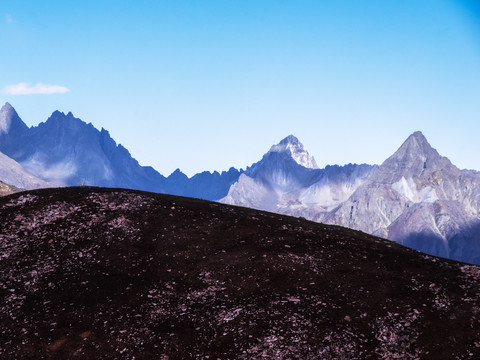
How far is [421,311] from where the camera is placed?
3359cm

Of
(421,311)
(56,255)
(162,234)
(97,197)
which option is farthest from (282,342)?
(97,197)

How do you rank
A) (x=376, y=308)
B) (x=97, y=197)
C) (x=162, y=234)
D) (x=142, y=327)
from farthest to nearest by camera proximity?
(x=97, y=197), (x=162, y=234), (x=376, y=308), (x=142, y=327)

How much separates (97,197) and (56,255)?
13.7 meters

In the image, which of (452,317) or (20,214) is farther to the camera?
(20,214)

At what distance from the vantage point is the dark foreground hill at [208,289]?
97.6 feet

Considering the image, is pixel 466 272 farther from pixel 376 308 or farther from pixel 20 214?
pixel 20 214

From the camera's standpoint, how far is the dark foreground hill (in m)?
29.8

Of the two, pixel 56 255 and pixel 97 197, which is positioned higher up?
pixel 97 197

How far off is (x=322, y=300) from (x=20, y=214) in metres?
35.5

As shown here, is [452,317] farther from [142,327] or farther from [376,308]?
[142,327]

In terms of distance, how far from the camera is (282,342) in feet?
98.0

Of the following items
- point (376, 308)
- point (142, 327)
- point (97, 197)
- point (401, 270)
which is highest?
point (97, 197)

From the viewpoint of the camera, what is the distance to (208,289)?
3747cm

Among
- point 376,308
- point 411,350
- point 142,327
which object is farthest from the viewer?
point 376,308
